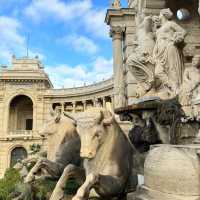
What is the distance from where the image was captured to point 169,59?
6395 millimetres

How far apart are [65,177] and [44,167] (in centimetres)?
86

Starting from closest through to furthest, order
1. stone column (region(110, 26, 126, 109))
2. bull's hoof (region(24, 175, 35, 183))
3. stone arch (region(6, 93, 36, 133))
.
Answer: bull's hoof (region(24, 175, 35, 183)) → stone column (region(110, 26, 126, 109)) → stone arch (region(6, 93, 36, 133))

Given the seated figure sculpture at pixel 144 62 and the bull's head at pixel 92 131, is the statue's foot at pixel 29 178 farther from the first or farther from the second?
the seated figure sculpture at pixel 144 62

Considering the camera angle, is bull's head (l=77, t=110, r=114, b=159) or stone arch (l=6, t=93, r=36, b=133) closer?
bull's head (l=77, t=110, r=114, b=159)

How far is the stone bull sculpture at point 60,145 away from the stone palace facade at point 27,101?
122ft

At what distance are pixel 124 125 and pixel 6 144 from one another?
39.3 meters

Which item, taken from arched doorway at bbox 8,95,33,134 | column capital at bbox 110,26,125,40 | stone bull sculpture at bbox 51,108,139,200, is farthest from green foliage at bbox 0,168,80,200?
arched doorway at bbox 8,95,33,134

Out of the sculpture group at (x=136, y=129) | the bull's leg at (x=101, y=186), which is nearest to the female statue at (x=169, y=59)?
the sculpture group at (x=136, y=129)

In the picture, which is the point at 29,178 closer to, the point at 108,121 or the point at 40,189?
the point at 40,189

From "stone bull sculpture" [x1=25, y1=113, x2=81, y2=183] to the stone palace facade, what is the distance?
37.0 meters

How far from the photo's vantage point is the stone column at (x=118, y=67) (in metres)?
15.9

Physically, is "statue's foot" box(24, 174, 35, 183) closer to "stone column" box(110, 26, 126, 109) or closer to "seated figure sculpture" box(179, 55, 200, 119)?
"seated figure sculpture" box(179, 55, 200, 119)

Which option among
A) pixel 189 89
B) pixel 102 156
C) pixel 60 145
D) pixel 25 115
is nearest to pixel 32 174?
pixel 60 145

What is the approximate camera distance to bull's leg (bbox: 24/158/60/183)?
4.95 metres
